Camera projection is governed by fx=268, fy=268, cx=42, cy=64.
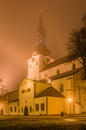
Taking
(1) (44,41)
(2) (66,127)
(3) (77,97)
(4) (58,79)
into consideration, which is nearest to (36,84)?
(4) (58,79)

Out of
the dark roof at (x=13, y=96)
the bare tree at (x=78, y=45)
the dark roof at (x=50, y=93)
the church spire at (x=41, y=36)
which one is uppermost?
the church spire at (x=41, y=36)

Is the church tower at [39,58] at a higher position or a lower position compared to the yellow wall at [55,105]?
higher

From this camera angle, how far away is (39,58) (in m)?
94.7

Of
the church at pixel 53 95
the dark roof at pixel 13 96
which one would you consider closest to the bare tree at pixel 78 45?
the church at pixel 53 95

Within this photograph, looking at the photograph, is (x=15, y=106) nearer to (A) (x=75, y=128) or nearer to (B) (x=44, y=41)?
(B) (x=44, y=41)

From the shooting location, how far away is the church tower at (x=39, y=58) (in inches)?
3735

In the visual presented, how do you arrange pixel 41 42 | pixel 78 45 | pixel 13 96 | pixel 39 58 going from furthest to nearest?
pixel 41 42, pixel 39 58, pixel 13 96, pixel 78 45

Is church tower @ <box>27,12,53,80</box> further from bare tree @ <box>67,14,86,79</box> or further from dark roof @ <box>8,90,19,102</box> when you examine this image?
bare tree @ <box>67,14,86,79</box>

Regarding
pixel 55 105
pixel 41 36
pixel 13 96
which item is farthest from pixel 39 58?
pixel 55 105

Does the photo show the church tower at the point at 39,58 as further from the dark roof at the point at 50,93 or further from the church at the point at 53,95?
the dark roof at the point at 50,93

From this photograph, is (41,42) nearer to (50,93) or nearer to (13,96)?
(13,96)

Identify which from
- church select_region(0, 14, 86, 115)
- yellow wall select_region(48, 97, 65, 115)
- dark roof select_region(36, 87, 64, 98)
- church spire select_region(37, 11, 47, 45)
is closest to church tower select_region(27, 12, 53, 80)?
church spire select_region(37, 11, 47, 45)

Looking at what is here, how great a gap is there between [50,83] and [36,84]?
6277mm

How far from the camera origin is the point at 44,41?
100938 mm
